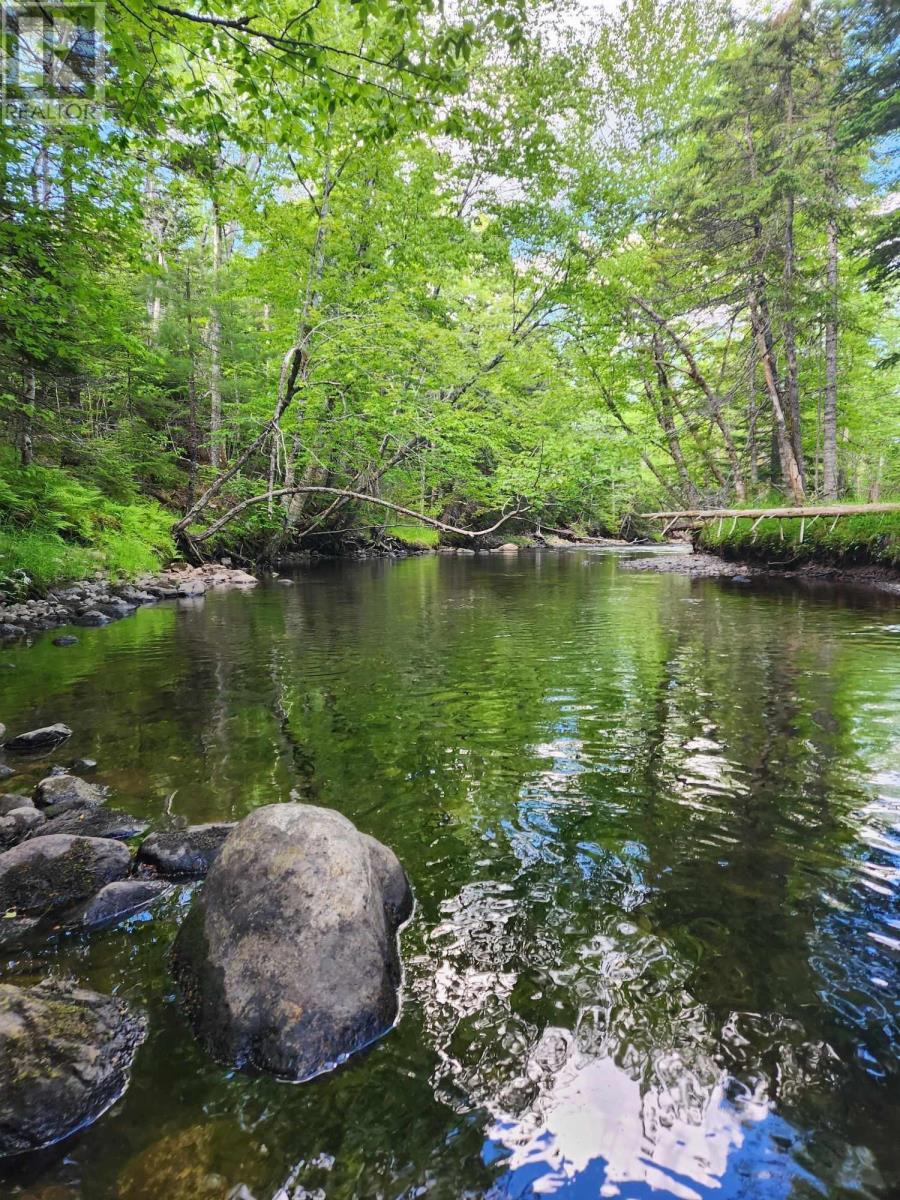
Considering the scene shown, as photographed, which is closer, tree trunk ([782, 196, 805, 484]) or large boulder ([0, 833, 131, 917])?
large boulder ([0, 833, 131, 917])

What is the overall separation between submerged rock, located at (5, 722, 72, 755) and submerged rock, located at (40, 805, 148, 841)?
1.43 metres

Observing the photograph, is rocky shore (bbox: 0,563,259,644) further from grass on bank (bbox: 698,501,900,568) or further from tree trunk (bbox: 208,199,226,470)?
grass on bank (bbox: 698,501,900,568)

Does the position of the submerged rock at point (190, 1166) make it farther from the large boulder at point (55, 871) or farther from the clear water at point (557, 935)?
the large boulder at point (55, 871)

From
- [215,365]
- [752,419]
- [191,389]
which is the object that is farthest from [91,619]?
[752,419]

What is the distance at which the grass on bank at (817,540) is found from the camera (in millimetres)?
14844

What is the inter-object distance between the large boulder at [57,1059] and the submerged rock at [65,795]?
1.85m

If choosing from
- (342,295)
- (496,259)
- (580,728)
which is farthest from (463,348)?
(580,728)

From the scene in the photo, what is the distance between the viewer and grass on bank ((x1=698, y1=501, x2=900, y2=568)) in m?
14.8

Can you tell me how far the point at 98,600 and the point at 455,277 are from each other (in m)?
14.8

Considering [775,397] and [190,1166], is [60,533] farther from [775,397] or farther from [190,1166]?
[775,397]

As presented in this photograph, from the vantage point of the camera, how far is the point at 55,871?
3.00 meters

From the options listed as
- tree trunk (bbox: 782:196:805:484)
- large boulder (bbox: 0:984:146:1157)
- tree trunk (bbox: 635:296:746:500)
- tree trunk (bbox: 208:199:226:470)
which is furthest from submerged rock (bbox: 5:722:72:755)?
Result: tree trunk (bbox: 635:296:746:500)

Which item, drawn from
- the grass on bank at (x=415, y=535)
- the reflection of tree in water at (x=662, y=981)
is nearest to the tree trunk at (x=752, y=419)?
the grass on bank at (x=415, y=535)

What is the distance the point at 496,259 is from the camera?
1695 cm
